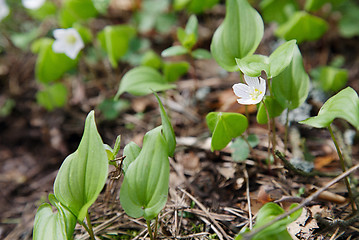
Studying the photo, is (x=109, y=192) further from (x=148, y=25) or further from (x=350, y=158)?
(x=148, y=25)

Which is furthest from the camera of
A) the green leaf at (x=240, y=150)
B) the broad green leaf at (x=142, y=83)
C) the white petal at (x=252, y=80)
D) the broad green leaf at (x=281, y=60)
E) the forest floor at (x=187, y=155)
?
the broad green leaf at (x=142, y=83)

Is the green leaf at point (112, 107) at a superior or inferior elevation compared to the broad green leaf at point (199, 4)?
inferior

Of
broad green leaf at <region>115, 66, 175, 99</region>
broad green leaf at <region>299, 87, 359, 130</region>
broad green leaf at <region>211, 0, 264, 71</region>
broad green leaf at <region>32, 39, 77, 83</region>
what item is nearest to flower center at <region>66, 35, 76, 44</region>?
broad green leaf at <region>32, 39, 77, 83</region>

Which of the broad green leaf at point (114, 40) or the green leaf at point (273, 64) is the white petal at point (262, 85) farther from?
the broad green leaf at point (114, 40)

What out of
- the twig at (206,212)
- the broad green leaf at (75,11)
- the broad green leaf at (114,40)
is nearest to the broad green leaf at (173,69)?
the broad green leaf at (114,40)

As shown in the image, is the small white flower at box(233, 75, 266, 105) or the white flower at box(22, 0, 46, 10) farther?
the white flower at box(22, 0, 46, 10)

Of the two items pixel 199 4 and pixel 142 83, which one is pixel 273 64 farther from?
pixel 199 4

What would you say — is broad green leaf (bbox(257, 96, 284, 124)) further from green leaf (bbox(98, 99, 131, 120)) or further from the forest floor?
green leaf (bbox(98, 99, 131, 120))

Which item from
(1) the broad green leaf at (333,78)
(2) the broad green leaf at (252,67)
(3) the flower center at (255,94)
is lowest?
(1) the broad green leaf at (333,78)
